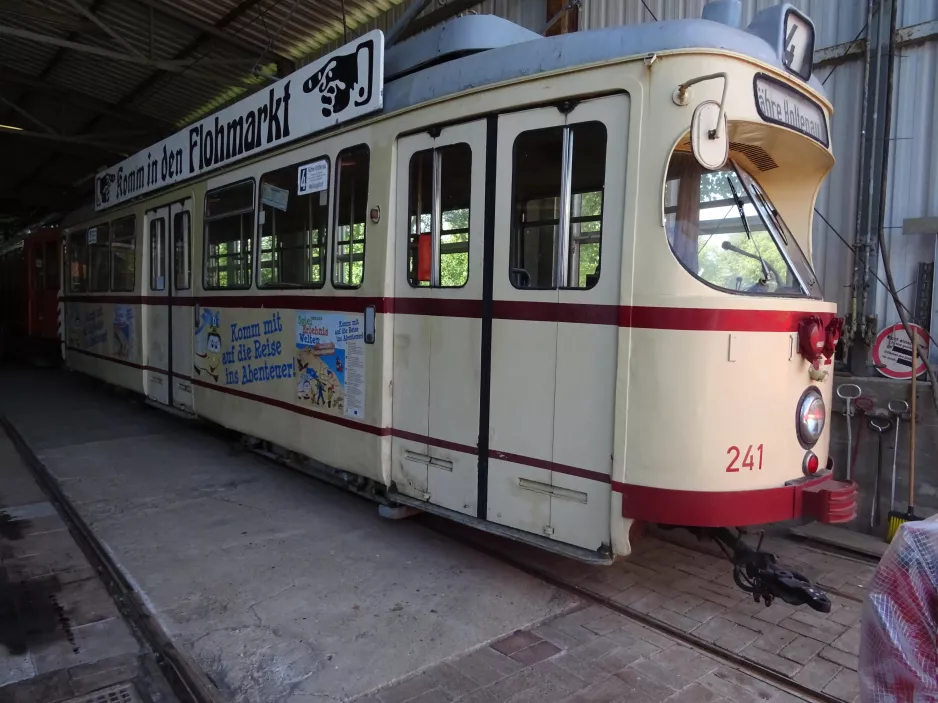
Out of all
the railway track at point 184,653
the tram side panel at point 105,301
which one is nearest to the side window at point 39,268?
the tram side panel at point 105,301

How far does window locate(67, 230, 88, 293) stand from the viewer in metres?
10.6

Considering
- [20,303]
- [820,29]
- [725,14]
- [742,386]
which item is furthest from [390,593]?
[20,303]

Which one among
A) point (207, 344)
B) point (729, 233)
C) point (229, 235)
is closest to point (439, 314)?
point (729, 233)

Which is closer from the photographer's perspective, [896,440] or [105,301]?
[896,440]

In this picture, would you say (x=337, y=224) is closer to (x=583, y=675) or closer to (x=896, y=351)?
(x=583, y=675)

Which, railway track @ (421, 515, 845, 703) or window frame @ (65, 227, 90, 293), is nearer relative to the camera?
railway track @ (421, 515, 845, 703)

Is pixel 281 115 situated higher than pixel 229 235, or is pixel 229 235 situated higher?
pixel 281 115

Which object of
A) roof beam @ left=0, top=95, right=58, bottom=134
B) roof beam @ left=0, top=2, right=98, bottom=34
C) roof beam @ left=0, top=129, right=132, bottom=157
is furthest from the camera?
roof beam @ left=0, top=129, right=132, bottom=157

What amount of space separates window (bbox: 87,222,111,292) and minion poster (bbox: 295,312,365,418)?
18.9 feet

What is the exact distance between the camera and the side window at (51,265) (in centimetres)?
1279

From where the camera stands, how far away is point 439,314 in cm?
413

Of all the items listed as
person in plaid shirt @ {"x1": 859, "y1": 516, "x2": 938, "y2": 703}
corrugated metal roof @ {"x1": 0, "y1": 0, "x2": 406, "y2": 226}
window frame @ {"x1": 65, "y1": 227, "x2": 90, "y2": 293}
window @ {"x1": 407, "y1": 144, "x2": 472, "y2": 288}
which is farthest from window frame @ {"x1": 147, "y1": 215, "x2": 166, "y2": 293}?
person in plaid shirt @ {"x1": 859, "y1": 516, "x2": 938, "y2": 703}

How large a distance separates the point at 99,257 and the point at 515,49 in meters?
8.37

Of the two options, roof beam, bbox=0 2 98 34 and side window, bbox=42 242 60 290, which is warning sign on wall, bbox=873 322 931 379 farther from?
side window, bbox=42 242 60 290
